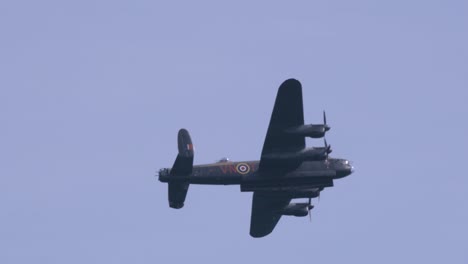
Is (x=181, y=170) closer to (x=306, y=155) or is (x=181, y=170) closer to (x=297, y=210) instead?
(x=306, y=155)

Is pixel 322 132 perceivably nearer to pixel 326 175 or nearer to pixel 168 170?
pixel 326 175

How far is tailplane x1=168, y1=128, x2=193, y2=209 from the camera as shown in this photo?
241 feet

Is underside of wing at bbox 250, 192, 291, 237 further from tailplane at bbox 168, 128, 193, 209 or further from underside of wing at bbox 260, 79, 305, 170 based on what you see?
tailplane at bbox 168, 128, 193, 209

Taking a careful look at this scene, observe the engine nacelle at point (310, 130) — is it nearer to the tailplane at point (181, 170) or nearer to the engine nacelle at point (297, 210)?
the tailplane at point (181, 170)

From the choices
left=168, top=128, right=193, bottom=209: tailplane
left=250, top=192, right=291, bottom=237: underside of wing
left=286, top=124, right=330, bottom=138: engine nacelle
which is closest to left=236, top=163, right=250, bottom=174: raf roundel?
left=168, top=128, right=193, bottom=209: tailplane

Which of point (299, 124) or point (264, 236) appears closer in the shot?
point (299, 124)

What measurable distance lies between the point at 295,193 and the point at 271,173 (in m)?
3.32

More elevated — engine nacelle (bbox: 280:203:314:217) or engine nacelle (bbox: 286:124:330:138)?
engine nacelle (bbox: 286:124:330:138)

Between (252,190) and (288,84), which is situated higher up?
(288,84)

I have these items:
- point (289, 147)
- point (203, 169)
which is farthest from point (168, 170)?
point (289, 147)

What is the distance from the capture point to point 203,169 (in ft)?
246

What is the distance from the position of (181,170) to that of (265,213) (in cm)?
905

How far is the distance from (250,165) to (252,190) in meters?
1.39

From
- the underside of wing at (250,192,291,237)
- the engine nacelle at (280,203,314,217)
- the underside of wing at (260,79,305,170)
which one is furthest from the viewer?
the engine nacelle at (280,203,314,217)
